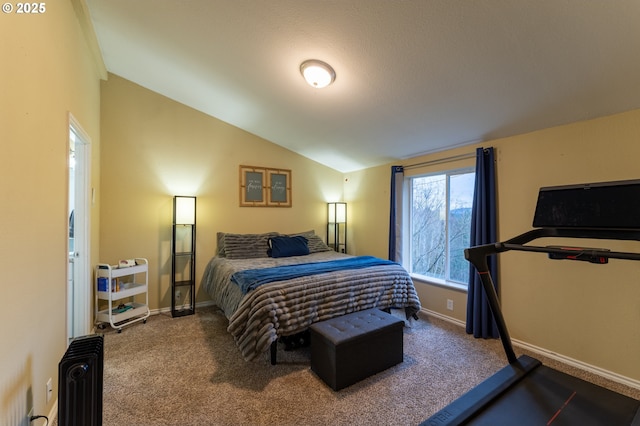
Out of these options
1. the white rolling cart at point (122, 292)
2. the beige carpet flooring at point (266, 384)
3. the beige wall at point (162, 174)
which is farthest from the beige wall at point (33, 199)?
the beige wall at point (162, 174)

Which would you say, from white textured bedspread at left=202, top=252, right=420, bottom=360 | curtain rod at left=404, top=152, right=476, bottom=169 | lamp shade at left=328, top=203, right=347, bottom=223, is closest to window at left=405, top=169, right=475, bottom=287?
curtain rod at left=404, top=152, right=476, bottom=169

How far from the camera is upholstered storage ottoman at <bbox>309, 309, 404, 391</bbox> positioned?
6.64 ft

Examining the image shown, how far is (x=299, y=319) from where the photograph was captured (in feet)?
7.72

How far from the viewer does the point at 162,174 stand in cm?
368

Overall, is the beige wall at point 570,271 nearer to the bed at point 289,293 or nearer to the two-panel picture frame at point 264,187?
the bed at point 289,293

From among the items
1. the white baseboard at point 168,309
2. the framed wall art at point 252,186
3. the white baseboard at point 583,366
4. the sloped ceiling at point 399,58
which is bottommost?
the white baseboard at point 168,309

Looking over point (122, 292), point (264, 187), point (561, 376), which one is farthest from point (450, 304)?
point (122, 292)

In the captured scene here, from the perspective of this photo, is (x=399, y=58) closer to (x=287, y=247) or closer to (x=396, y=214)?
(x=396, y=214)

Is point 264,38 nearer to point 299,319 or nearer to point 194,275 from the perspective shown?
point 299,319

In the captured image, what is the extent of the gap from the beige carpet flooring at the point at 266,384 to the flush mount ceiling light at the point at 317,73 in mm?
2481

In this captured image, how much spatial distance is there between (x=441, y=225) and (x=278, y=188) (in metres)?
2.51

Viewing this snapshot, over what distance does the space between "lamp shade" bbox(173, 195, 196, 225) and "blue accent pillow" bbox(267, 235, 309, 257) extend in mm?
1102

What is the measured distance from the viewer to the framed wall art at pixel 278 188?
4.45m

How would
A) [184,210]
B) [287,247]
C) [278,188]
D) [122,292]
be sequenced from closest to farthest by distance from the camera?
[122,292], [184,210], [287,247], [278,188]
